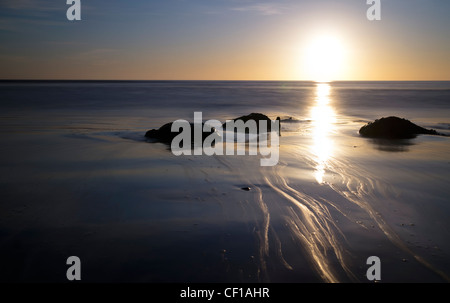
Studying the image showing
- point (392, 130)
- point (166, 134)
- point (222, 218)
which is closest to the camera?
point (222, 218)

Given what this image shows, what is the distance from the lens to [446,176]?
624 cm

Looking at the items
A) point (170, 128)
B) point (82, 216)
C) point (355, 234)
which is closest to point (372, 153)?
point (355, 234)

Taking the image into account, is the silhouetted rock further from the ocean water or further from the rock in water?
the rock in water

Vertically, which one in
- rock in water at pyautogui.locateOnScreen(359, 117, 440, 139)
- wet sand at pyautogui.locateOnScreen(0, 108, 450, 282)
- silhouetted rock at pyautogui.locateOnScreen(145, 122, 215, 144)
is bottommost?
wet sand at pyautogui.locateOnScreen(0, 108, 450, 282)

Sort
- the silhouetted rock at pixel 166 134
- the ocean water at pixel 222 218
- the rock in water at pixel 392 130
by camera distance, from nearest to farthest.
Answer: the ocean water at pixel 222 218, the silhouetted rock at pixel 166 134, the rock in water at pixel 392 130

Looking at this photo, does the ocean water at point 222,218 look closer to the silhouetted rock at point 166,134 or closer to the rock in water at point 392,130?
the silhouetted rock at point 166,134

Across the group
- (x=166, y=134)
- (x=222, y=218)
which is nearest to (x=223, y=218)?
(x=222, y=218)

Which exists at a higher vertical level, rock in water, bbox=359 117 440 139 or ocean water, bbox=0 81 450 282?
rock in water, bbox=359 117 440 139

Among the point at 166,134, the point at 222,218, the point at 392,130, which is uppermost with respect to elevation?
the point at 392,130

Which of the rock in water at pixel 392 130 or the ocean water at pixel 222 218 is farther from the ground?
the rock in water at pixel 392 130

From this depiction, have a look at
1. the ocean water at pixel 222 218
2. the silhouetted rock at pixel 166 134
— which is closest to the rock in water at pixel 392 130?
the ocean water at pixel 222 218

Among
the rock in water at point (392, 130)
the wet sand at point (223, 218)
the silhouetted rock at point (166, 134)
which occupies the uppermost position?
the rock in water at point (392, 130)

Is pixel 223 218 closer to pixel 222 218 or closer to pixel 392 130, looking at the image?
pixel 222 218

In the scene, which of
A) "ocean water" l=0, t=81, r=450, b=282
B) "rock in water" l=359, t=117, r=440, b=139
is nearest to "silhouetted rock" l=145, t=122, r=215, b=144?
"ocean water" l=0, t=81, r=450, b=282
